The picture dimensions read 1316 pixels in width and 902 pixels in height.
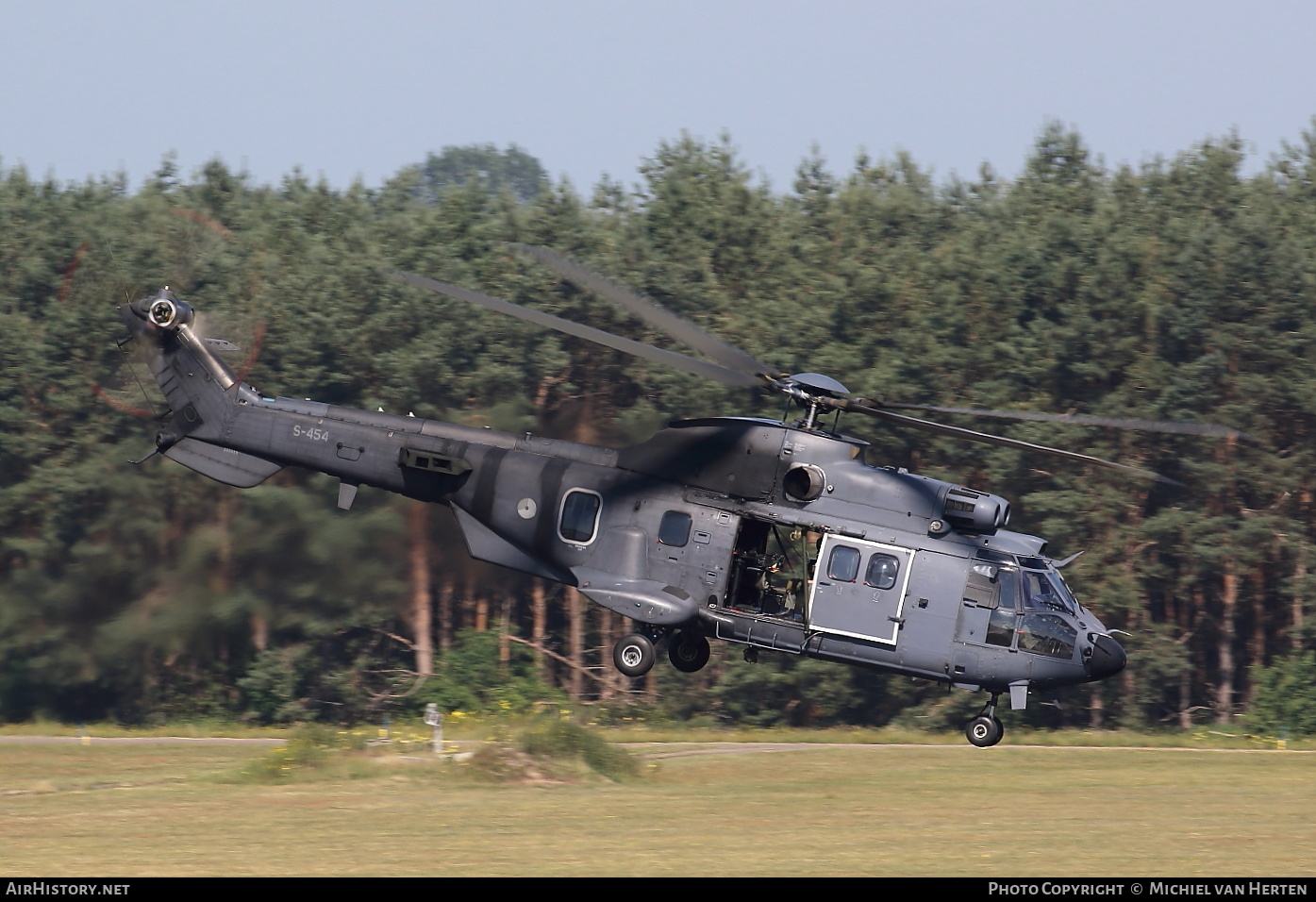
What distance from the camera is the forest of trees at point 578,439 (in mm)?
37125

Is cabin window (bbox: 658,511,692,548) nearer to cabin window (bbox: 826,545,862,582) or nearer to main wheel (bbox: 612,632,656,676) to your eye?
main wheel (bbox: 612,632,656,676)

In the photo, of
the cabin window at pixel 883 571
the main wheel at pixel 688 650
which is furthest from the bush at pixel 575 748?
the cabin window at pixel 883 571

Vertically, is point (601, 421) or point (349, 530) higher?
point (601, 421)

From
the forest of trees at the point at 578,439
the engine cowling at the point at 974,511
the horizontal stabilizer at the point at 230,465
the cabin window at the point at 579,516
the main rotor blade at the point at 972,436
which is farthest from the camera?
the forest of trees at the point at 578,439

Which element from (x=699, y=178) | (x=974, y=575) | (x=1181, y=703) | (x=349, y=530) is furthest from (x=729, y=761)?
(x=699, y=178)

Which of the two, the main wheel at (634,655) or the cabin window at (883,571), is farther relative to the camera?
the main wheel at (634,655)

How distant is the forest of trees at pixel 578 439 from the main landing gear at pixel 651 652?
15.6 metres

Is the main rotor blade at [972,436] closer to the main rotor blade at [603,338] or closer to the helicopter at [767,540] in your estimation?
the helicopter at [767,540]

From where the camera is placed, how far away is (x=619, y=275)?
44.0m

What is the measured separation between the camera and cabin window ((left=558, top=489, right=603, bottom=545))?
20.1m

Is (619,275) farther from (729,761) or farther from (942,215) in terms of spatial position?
(729,761)

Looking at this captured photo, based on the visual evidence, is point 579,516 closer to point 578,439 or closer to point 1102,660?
point 1102,660

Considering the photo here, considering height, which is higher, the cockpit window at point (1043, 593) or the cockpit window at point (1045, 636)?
the cockpit window at point (1043, 593)
